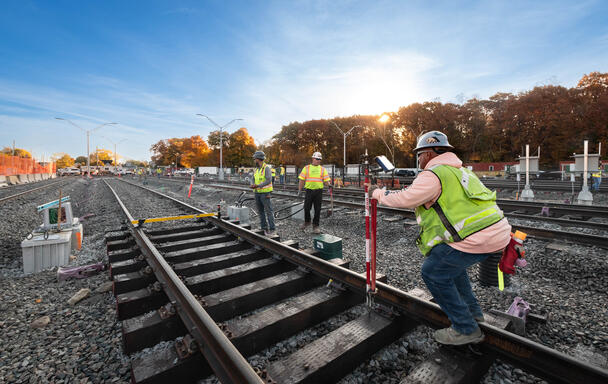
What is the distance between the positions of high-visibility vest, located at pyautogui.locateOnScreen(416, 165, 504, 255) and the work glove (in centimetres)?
23

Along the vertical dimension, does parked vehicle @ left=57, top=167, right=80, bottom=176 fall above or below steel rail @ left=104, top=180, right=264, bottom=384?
above

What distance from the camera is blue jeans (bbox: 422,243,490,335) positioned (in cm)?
222

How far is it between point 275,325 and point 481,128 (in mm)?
58590

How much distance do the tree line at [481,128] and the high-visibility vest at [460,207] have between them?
3674cm

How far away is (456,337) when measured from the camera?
7.60ft

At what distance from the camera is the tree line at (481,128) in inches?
1597

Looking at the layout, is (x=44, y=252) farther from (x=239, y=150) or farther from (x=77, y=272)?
(x=239, y=150)

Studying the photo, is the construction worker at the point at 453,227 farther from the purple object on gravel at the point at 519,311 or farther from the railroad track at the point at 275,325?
the purple object on gravel at the point at 519,311

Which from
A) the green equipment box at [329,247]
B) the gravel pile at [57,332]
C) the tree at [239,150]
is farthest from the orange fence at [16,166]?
the tree at [239,150]

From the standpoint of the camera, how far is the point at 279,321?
274 centimetres

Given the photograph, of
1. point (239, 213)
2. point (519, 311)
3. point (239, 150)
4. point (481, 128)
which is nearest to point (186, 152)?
point (239, 150)

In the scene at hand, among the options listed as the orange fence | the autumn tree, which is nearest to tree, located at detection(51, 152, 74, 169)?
the autumn tree

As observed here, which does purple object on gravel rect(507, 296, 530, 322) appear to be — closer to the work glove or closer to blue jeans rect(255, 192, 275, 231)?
the work glove

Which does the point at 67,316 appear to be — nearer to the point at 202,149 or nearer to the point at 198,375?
the point at 198,375
